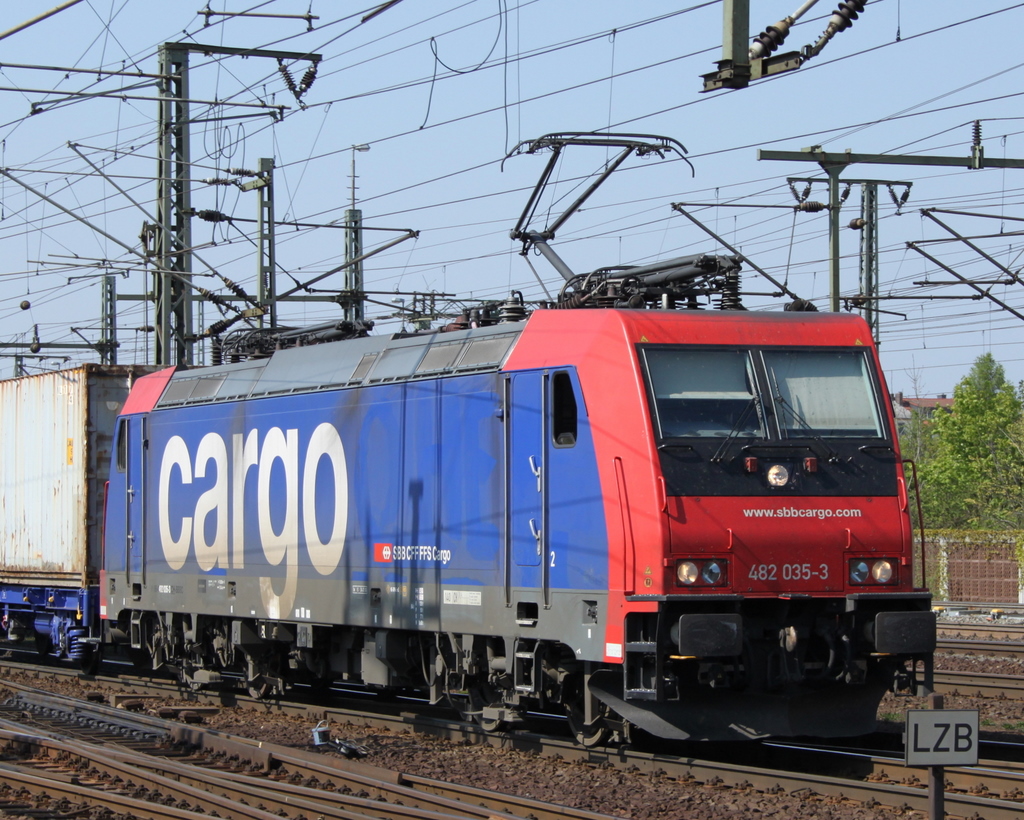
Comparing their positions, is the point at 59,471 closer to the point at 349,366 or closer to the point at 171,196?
the point at 171,196

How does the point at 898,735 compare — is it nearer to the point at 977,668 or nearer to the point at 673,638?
the point at 673,638

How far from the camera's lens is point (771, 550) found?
11.0 metres

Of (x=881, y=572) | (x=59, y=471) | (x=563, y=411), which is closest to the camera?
(x=881, y=572)

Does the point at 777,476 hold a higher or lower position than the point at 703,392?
lower

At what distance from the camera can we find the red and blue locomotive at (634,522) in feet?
35.8

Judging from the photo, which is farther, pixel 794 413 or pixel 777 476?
pixel 794 413

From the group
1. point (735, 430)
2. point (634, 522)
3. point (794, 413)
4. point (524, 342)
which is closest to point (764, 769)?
point (634, 522)

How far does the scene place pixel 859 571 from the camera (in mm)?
11297

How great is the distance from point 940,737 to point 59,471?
53.3 ft

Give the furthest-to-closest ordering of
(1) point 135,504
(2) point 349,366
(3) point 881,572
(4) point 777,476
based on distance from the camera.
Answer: (1) point 135,504, (2) point 349,366, (3) point 881,572, (4) point 777,476

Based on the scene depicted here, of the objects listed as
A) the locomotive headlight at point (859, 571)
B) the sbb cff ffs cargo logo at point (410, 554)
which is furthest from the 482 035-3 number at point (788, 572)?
the sbb cff ffs cargo logo at point (410, 554)

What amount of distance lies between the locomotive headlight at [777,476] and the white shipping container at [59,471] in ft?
39.0

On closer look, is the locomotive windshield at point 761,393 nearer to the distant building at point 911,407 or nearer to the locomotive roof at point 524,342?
the locomotive roof at point 524,342

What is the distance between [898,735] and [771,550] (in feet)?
9.72
